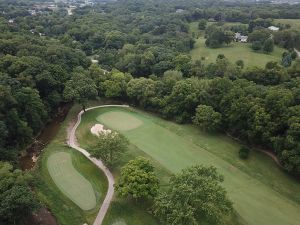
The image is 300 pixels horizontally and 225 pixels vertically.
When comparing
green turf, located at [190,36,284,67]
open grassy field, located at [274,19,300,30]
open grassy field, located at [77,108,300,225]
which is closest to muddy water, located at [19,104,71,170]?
open grassy field, located at [77,108,300,225]

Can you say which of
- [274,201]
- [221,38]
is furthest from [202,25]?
[274,201]

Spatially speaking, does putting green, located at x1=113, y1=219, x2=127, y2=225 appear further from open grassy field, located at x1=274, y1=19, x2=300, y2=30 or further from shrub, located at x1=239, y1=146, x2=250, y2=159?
open grassy field, located at x1=274, y1=19, x2=300, y2=30

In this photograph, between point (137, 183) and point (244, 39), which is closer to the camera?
point (137, 183)

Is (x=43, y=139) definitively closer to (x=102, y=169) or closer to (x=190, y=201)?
(x=102, y=169)

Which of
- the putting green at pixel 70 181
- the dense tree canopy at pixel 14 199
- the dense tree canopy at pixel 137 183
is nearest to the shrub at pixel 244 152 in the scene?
the dense tree canopy at pixel 137 183

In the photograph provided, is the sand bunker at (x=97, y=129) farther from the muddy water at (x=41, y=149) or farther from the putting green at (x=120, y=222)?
the putting green at (x=120, y=222)

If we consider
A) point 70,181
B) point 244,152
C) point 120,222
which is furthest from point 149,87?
point 120,222
